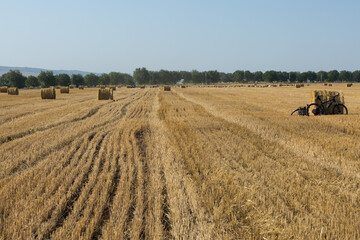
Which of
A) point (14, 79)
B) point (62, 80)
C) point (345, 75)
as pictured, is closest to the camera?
point (14, 79)

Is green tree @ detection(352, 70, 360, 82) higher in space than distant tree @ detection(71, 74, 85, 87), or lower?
higher

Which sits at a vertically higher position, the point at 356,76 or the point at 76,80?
the point at 356,76

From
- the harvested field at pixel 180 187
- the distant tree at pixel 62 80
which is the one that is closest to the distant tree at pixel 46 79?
the distant tree at pixel 62 80

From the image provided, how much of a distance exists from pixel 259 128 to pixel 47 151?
7.48 m

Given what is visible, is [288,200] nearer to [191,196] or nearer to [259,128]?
[191,196]

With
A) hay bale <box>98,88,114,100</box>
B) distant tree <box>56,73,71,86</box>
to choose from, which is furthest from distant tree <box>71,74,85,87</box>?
hay bale <box>98,88,114,100</box>

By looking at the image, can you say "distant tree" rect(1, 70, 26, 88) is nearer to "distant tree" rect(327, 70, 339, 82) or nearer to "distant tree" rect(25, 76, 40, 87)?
"distant tree" rect(25, 76, 40, 87)

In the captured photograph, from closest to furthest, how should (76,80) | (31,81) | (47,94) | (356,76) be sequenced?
(47,94) → (31,81) → (76,80) → (356,76)

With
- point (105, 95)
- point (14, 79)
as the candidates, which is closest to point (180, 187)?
point (105, 95)

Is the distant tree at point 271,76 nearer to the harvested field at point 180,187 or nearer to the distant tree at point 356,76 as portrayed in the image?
the distant tree at point 356,76

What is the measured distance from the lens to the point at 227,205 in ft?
14.0

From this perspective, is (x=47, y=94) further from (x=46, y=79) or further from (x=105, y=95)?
(x=46, y=79)

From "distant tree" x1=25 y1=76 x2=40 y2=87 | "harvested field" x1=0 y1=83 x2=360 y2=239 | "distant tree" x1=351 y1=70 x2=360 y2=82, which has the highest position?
"distant tree" x1=351 y1=70 x2=360 y2=82

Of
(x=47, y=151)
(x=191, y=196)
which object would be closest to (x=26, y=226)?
(x=191, y=196)
